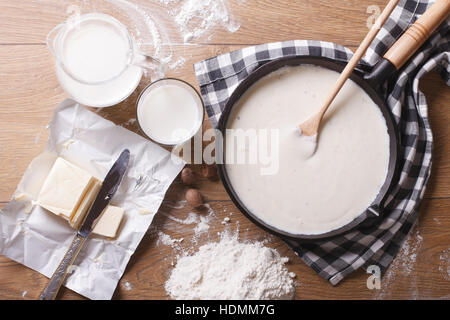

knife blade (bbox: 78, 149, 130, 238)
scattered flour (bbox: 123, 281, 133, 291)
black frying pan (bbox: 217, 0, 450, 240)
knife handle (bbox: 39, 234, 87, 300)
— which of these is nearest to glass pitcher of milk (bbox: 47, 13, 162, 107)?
knife blade (bbox: 78, 149, 130, 238)

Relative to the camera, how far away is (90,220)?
3.40ft

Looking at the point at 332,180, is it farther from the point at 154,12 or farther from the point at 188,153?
the point at 154,12

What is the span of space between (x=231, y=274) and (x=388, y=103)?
2.12 ft

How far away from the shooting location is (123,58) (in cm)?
102

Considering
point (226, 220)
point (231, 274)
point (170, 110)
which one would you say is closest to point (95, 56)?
point (170, 110)

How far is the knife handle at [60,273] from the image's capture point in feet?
3.33

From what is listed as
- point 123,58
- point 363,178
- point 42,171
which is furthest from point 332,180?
point 42,171

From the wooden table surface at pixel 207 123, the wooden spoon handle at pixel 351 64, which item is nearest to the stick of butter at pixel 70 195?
the wooden table surface at pixel 207 123

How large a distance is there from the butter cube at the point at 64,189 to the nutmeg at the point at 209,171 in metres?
0.31

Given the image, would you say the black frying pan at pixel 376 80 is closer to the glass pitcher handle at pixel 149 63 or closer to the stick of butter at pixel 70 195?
the glass pitcher handle at pixel 149 63

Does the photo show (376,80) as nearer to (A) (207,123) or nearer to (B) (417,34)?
(B) (417,34)

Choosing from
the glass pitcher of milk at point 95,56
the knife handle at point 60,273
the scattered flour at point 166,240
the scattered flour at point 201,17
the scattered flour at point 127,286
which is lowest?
the scattered flour at point 127,286

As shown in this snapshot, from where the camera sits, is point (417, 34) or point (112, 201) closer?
point (417, 34)

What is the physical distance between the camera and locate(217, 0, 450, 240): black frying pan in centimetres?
96
